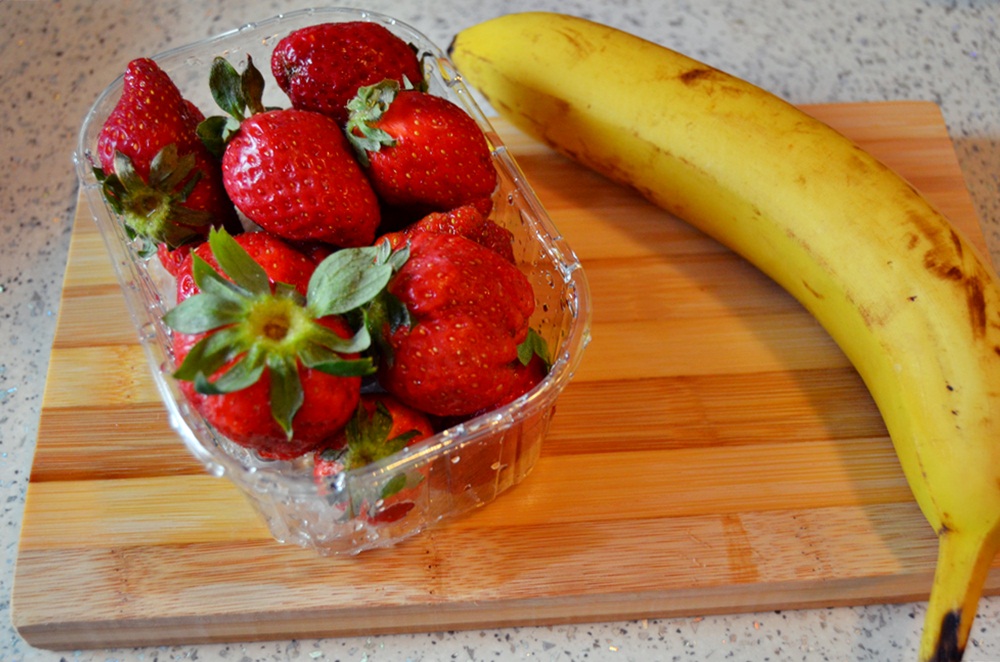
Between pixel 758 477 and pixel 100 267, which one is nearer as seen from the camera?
pixel 758 477

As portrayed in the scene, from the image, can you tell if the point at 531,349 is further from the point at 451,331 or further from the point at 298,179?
the point at 298,179

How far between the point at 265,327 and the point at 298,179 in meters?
0.18

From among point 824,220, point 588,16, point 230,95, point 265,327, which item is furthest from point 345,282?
point 588,16

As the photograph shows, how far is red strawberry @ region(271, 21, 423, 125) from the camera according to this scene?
1001mm

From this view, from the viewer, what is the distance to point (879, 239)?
1.03 metres

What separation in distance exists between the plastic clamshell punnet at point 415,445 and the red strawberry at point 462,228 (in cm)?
7

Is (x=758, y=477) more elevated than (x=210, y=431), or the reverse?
(x=210, y=431)

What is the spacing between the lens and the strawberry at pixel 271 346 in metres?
0.73

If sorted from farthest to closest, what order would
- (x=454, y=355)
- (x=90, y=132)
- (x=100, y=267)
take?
(x=100, y=267) → (x=90, y=132) → (x=454, y=355)

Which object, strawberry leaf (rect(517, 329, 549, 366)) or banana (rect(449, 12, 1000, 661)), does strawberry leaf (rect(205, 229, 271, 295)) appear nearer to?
strawberry leaf (rect(517, 329, 549, 366))

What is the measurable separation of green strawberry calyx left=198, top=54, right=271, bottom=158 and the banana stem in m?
0.83

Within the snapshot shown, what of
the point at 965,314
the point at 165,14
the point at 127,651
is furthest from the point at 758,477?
the point at 165,14

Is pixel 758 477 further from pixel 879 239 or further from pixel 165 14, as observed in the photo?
pixel 165 14

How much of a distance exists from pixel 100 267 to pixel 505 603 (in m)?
0.67
